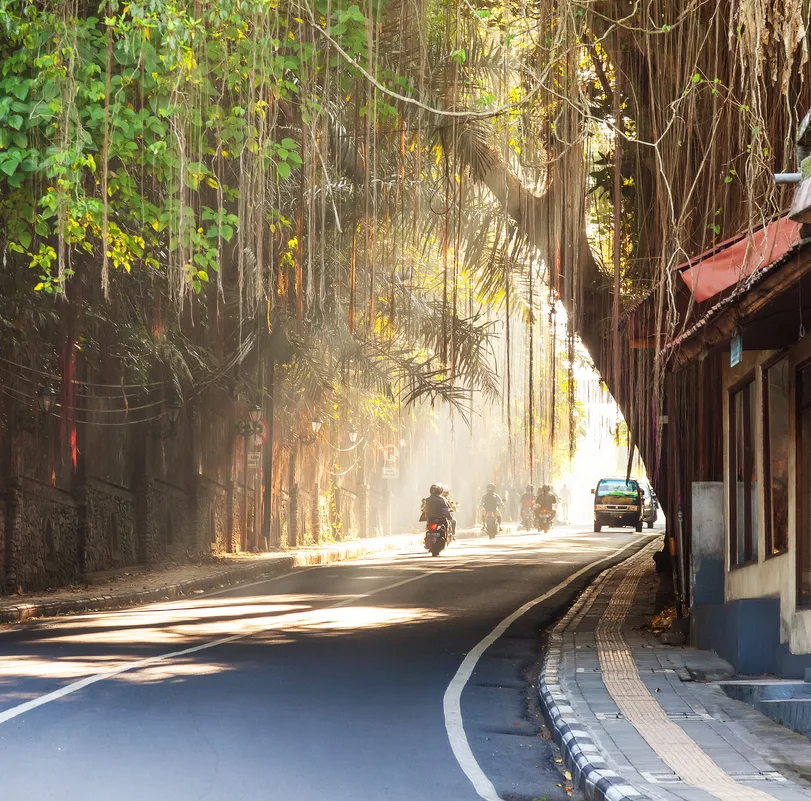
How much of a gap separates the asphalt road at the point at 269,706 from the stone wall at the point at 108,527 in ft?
14.4

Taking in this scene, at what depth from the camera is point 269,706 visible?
8453 mm

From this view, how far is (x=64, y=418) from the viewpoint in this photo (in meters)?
19.2

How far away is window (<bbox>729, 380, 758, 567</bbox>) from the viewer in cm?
1142

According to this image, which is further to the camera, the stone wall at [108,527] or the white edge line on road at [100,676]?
the stone wall at [108,527]

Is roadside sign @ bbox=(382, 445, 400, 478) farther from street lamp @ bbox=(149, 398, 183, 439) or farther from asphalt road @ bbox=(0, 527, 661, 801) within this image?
asphalt road @ bbox=(0, 527, 661, 801)

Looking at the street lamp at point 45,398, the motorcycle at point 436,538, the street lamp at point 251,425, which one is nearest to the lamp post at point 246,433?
the street lamp at point 251,425

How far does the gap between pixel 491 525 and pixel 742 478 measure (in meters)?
32.9

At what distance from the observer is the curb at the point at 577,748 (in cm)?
604

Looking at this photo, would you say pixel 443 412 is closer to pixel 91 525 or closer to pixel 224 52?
pixel 91 525

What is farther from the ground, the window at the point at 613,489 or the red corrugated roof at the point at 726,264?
the red corrugated roof at the point at 726,264

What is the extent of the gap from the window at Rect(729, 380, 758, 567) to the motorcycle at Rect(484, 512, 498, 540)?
32.3 meters

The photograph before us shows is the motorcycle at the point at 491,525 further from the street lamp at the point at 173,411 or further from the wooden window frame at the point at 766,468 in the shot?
the wooden window frame at the point at 766,468

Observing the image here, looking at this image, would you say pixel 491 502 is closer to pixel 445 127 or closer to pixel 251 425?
pixel 251 425

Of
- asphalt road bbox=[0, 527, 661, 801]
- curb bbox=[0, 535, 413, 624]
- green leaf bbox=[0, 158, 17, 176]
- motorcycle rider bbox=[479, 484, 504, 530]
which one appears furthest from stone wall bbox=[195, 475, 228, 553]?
motorcycle rider bbox=[479, 484, 504, 530]
